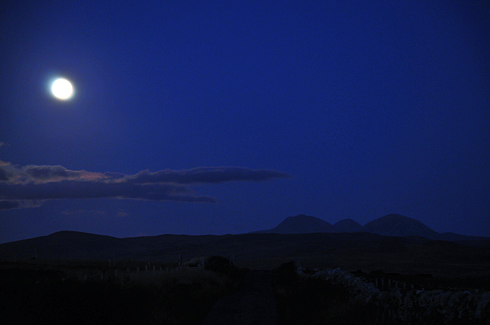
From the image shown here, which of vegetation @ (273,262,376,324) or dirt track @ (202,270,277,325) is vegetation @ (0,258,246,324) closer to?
dirt track @ (202,270,277,325)

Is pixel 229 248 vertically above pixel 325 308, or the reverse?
pixel 325 308

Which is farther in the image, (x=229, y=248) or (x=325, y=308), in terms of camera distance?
(x=229, y=248)

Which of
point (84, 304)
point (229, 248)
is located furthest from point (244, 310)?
point (229, 248)

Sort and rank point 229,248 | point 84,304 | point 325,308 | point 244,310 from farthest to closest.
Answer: point 229,248 → point 244,310 → point 325,308 → point 84,304

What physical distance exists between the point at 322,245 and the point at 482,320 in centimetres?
12142

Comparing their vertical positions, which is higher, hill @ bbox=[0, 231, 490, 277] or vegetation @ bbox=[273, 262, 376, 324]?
vegetation @ bbox=[273, 262, 376, 324]

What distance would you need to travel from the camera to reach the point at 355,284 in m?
15.9

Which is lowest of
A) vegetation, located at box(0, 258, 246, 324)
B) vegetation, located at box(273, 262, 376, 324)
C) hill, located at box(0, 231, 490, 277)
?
hill, located at box(0, 231, 490, 277)

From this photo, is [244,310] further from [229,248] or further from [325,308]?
[229,248]

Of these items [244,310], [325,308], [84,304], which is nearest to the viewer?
[84,304]

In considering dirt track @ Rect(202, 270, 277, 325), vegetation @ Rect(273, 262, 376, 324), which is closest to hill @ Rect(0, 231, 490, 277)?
dirt track @ Rect(202, 270, 277, 325)

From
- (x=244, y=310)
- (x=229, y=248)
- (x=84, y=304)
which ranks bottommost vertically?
(x=229, y=248)

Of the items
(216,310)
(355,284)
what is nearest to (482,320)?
(355,284)

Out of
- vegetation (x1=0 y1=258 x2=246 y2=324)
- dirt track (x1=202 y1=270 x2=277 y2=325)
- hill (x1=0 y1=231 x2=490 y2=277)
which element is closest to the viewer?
vegetation (x1=0 y1=258 x2=246 y2=324)
